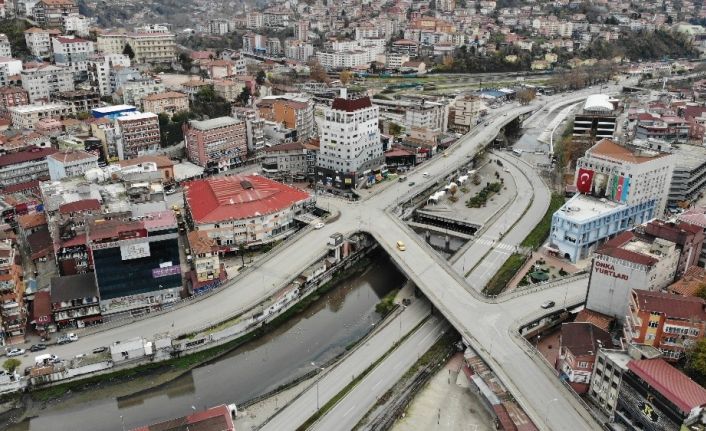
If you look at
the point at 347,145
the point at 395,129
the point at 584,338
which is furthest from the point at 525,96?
the point at 584,338

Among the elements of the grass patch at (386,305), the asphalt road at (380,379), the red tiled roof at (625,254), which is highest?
the red tiled roof at (625,254)

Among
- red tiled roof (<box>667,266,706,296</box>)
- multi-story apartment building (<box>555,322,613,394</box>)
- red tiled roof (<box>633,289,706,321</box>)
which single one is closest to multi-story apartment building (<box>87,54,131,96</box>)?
multi-story apartment building (<box>555,322,613,394</box>)

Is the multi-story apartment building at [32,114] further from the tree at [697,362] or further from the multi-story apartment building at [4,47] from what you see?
the tree at [697,362]

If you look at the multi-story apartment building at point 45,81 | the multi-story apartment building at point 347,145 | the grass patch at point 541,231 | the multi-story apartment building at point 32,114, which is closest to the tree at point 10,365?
the multi-story apartment building at point 347,145

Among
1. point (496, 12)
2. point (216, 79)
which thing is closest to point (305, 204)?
point (216, 79)

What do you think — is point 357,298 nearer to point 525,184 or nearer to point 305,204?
point 305,204

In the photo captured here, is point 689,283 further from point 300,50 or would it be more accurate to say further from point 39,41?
point 300,50

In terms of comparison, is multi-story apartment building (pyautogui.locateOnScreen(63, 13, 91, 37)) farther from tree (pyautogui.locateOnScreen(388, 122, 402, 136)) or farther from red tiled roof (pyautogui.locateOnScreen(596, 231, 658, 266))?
red tiled roof (pyautogui.locateOnScreen(596, 231, 658, 266))
